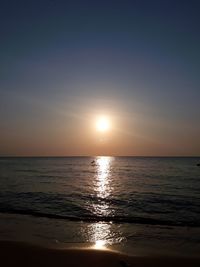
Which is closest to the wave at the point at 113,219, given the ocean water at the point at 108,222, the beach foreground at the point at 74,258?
the ocean water at the point at 108,222

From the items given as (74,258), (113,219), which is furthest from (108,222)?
(74,258)

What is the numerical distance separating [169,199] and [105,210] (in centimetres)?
809

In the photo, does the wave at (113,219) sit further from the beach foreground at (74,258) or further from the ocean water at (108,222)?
the beach foreground at (74,258)

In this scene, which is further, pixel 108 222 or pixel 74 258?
pixel 108 222

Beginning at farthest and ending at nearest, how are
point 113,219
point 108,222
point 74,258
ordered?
point 113,219
point 108,222
point 74,258

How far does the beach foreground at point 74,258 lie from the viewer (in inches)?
413

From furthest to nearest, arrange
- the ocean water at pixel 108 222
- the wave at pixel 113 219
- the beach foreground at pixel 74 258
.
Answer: the wave at pixel 113 219
the ocean water at pixel 108 222
the beach foreground at pixel 74 258

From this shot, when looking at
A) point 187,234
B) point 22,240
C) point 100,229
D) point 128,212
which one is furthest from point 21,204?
point 187,234

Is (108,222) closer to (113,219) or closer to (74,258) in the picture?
(113,219)

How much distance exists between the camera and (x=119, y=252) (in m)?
11.9

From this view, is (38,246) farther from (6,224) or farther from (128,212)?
(128,212)

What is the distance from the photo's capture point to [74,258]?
11.1m

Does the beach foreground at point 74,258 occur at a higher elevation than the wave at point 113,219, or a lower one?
lower

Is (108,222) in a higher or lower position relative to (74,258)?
higher
